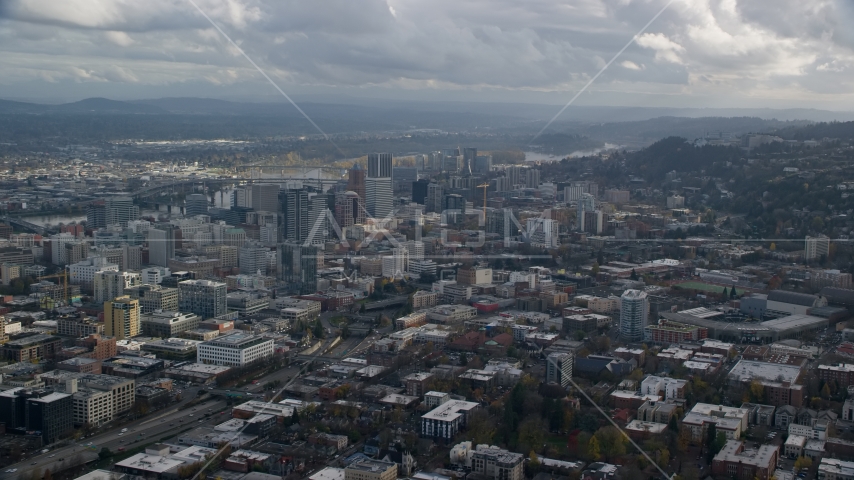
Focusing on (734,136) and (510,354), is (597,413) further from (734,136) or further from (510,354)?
(734,136)

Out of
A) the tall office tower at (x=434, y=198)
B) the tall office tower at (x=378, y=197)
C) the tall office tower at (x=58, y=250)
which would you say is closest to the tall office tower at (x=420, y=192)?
the tall office tower at (x=434, y=198)

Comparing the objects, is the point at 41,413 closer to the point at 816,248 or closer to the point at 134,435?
the point at 134,435

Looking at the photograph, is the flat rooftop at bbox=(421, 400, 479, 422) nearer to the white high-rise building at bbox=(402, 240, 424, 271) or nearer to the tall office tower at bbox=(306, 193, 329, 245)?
the white high-rise building at bbox=(402, 240, 424, 271)

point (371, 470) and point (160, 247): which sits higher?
point (160, 247)

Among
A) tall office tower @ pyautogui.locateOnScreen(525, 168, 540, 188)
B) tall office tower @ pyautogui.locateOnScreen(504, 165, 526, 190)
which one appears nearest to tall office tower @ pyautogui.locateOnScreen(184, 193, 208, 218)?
tall office tower @ pyautogui.locateOnScreen(504, 165, 526, 190)

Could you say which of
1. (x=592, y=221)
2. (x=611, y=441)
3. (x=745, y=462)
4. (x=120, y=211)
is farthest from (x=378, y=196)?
(x=745, y=462)

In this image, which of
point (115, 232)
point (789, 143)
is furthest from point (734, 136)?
point (115, 232)

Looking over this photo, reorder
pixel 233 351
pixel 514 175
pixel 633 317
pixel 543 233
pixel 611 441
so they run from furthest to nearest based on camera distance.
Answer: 1. pixel 514 175
2. pixel 543 233
3. pixel 633 317
4. pixel 233 351
5. pixel 611 441
